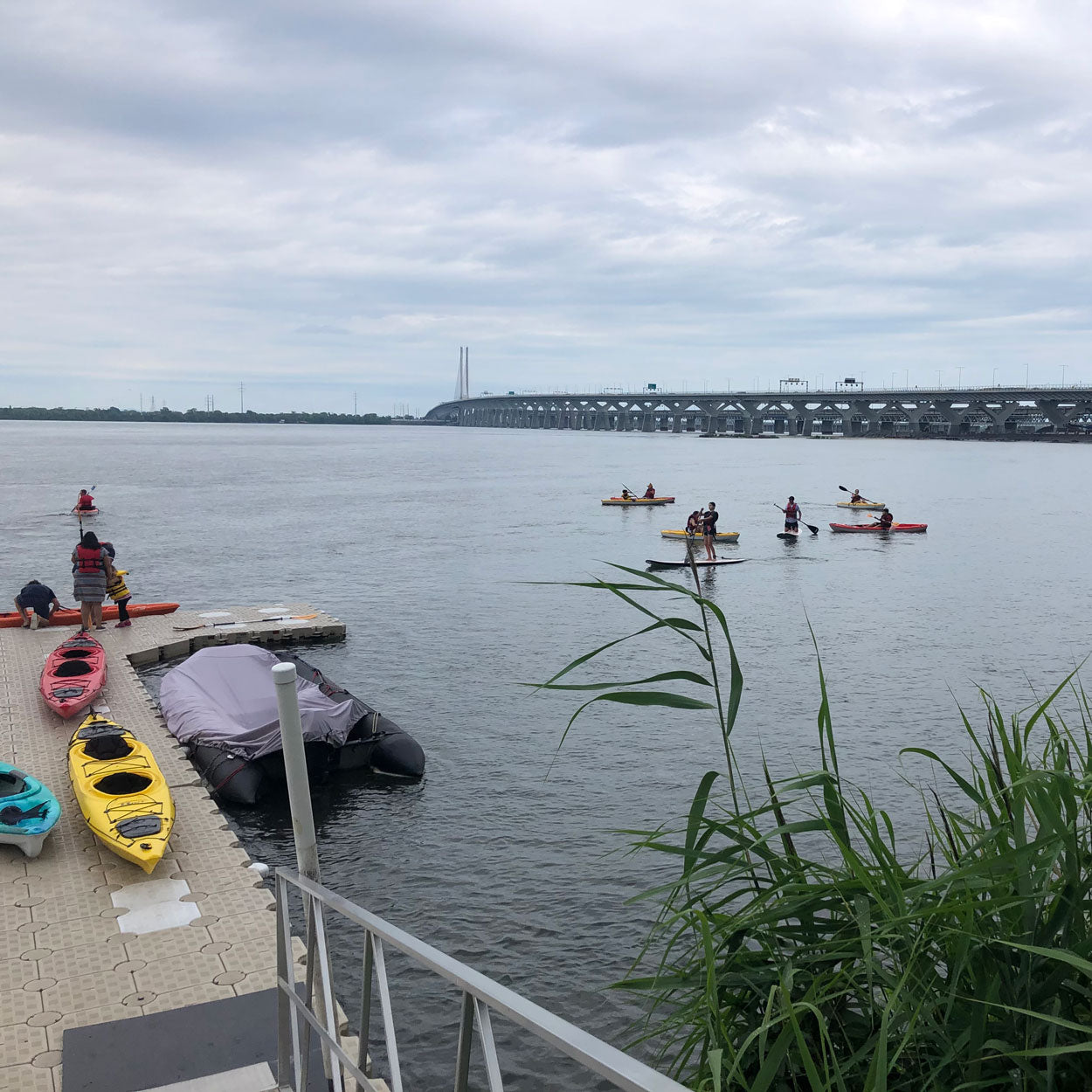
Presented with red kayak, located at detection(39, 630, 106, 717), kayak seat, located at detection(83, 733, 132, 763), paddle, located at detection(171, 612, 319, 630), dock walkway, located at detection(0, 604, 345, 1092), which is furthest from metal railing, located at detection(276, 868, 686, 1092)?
paddle, located at detection(171, 612, 319, 630)

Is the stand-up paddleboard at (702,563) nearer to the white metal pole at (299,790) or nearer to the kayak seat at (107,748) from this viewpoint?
the kayak seat at (107,748)

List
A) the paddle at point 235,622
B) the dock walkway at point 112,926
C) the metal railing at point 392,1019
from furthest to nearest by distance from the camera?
the paddle at point 235,622, the dock walkway at point 112,926, the metal railing at point 392,1019

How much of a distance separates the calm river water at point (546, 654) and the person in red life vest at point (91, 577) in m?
5.41

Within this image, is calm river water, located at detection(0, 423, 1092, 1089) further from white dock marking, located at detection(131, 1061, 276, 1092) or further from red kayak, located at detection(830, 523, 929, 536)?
white dock marking, located at detection(131, 1061, 276, 1092)

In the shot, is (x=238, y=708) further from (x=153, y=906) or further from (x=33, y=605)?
(x=33, y=605)

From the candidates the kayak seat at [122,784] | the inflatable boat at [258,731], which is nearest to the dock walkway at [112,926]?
the kayak seat at [122,784]

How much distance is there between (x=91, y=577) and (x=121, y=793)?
12.3 meters

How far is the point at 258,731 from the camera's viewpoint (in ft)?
54.8

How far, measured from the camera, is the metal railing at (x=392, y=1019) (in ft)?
7.36

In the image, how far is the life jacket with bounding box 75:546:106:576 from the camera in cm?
2272

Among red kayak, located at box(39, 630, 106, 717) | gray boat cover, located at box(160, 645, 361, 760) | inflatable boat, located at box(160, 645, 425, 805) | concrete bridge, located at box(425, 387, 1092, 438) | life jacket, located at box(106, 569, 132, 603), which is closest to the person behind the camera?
inflatable boat, located at box(160, 645, 425, 805)

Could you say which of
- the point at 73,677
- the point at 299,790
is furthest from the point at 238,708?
the point at 299,790

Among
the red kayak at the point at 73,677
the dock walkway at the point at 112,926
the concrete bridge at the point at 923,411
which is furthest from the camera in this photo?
the concrete bridge at the point at 923,411

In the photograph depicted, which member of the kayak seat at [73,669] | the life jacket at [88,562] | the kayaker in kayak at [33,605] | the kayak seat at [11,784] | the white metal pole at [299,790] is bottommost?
the kayak seat at [11,784]
